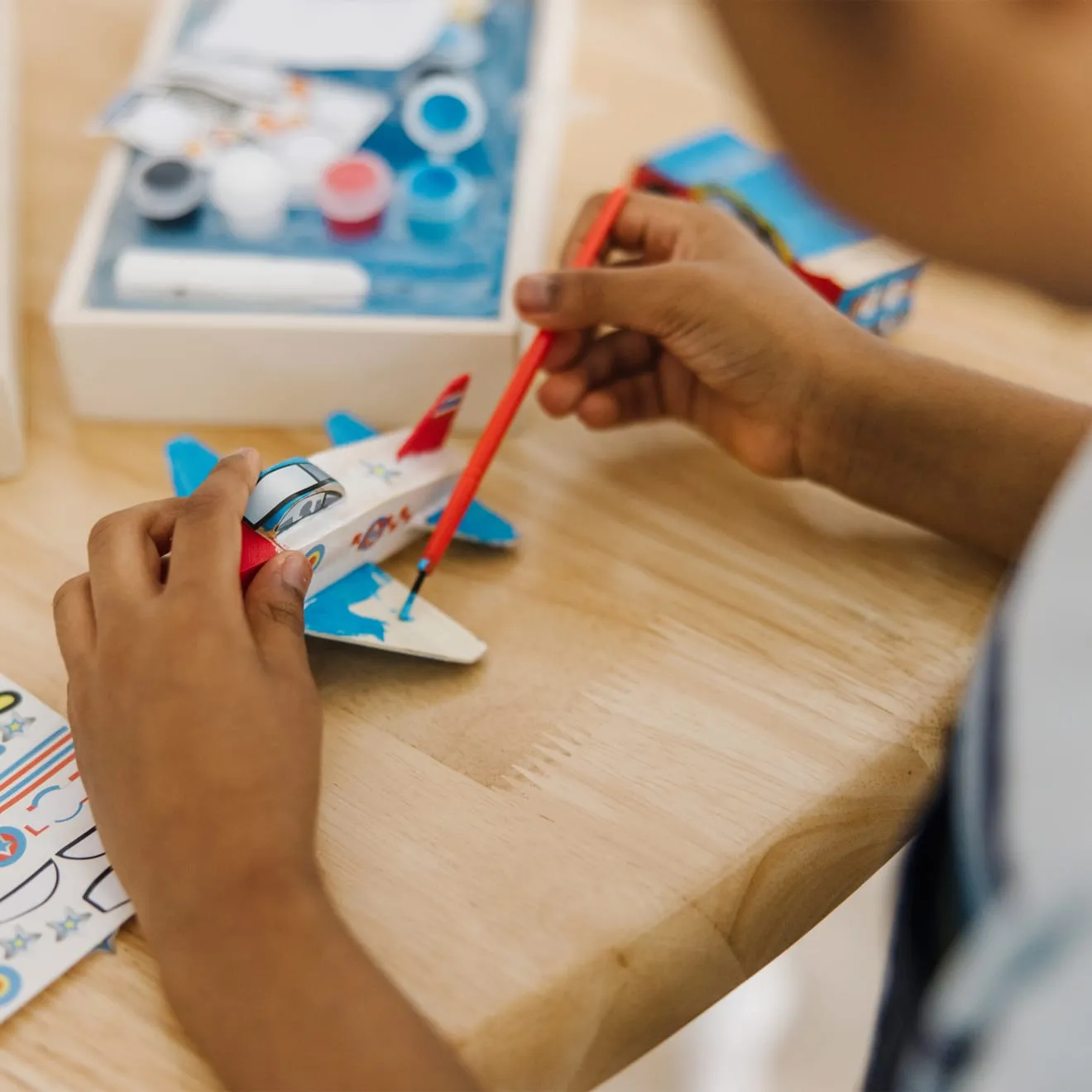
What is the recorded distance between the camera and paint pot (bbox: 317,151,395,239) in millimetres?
731

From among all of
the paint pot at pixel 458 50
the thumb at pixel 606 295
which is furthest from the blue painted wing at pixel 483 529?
the paint pot at pixel 458 50

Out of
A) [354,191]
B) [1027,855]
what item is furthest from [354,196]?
[1027,855]

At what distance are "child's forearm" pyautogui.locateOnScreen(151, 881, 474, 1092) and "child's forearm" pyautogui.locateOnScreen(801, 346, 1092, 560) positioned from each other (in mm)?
372

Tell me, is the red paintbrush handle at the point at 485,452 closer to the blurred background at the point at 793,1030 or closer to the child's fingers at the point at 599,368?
the child's fingers at the point at 599,368

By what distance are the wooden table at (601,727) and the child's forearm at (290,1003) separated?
0.9 inches

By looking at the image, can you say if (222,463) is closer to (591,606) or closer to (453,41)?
(591,606)

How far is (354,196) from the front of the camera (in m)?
0.73

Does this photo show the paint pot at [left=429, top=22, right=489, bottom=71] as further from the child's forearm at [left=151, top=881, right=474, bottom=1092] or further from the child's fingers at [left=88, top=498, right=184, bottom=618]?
the child's forearm at [left=151, top=881, right=474, bottom=1092]

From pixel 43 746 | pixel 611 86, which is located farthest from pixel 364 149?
pixel 43 746

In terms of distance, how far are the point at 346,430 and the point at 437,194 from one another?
0.17 meters

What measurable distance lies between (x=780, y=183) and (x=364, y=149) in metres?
0.28

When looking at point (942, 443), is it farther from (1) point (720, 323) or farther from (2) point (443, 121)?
(2) point (443, 121)

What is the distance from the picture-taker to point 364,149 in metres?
0.81

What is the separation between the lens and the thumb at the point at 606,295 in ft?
2.16
